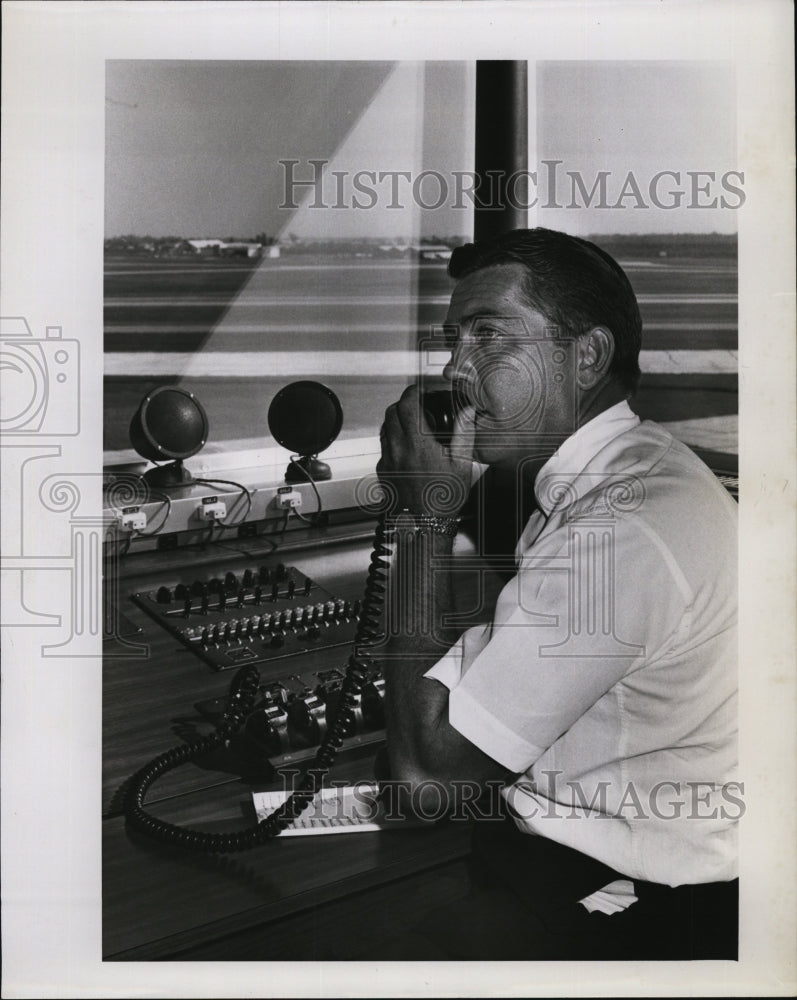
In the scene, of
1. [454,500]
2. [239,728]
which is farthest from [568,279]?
[239,728]

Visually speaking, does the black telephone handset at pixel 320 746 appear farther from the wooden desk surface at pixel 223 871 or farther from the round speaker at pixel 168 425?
the round speaker at pixel 168 425

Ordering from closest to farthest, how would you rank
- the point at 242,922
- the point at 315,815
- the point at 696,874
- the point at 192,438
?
the point at 242,922, the point at 315,815, the point at 696,874, the point at 192,438

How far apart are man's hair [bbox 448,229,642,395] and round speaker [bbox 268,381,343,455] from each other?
337 mm

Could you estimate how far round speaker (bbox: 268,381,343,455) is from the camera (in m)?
1.65

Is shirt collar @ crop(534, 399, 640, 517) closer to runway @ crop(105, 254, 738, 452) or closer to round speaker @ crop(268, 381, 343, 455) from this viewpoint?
runway @ crop(105, 254, 738, 452)

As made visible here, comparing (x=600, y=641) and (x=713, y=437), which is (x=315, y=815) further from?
(x=713, y=437)

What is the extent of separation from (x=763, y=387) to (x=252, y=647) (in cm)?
93

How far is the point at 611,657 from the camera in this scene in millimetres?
1358

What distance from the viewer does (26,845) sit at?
1.47 meters

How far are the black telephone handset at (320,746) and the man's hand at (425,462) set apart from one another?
0.02 metres

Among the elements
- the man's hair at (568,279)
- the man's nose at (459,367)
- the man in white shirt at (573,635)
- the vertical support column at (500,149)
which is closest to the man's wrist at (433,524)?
the man in white shirt at (573,635)

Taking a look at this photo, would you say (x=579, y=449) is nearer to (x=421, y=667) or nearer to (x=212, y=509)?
(x=421, y=667)

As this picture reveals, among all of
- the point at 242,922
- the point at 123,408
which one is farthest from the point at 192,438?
the point at 242,922

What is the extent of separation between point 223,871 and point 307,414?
0.77m
